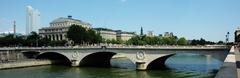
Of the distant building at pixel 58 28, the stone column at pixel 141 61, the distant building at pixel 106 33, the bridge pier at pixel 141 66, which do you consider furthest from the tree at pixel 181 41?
the bridge pier at pixel 141 66

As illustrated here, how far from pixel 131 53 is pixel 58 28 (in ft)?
295

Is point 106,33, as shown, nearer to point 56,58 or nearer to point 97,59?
point 56,58

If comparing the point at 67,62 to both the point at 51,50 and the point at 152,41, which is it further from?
the point at 152,41

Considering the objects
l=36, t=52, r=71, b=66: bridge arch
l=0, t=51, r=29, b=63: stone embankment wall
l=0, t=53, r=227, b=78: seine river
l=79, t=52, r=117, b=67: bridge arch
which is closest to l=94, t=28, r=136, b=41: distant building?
l=36, t=52, r=71, b=66: bridge arch

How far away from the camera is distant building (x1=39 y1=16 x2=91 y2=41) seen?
139 metres

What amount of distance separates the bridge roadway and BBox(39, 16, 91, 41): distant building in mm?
62118

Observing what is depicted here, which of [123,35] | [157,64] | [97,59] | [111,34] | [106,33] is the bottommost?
[157,64]

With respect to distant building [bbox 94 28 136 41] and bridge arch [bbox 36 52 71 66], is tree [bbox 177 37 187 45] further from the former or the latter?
bridge arch [bbox 36 52 71 66]

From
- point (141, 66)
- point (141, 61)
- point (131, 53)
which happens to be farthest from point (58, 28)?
point (141, 66)

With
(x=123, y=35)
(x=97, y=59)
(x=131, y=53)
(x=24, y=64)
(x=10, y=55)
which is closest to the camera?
(x=131, y=53)

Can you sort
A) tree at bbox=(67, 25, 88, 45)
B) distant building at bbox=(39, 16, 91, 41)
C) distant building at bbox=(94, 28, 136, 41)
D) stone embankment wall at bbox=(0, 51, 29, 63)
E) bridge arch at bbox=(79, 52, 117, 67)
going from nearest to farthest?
bridge arch at bbox=(79, 52, 117, 67) < stone embankment wall at bbox=(0, 51, 29, 63) < tree at bbox=(67, 25, 88, 45) < distant building at bbox=(39, 16, 91, 41) < distant building at bbox=(94, 28, 136, 41)

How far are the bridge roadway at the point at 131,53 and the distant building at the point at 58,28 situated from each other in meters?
62.1

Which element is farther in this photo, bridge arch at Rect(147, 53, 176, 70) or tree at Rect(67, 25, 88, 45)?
tree at Rect(67, 25, 88, 45)

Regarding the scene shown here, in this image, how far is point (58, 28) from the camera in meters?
141
